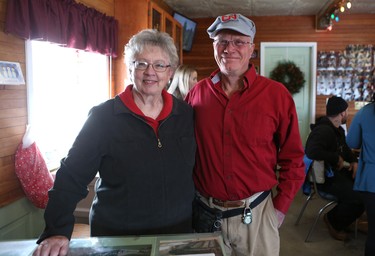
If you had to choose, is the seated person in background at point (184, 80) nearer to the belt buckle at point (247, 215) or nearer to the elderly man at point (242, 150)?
the elderly man at point (242, 150)

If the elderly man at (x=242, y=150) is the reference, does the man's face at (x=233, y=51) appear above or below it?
above

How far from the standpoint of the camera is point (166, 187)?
1300 millimetres

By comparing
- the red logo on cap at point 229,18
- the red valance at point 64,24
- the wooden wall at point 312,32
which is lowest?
the red logo on cap at point 229,18

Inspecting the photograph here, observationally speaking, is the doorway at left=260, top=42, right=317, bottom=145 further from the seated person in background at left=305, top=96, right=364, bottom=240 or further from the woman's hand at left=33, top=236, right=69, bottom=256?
the woman's hand at left=33, top=236, right=69, bottom=256

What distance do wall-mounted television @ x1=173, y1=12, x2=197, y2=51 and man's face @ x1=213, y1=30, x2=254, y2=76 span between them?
4.03 meters

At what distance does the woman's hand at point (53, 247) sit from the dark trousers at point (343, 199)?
269 centimetres

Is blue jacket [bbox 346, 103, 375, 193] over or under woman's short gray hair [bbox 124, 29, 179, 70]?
under

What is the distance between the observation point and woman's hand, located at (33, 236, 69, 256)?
99 centimetres

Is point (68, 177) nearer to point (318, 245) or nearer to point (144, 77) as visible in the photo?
point (144, 77)

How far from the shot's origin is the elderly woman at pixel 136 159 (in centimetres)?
125

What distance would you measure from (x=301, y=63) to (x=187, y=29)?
200cm

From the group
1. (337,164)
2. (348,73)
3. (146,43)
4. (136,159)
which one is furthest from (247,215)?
(348,73)

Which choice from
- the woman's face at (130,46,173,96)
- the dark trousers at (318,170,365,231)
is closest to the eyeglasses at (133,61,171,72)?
the woman's face at (130,46,173,96)

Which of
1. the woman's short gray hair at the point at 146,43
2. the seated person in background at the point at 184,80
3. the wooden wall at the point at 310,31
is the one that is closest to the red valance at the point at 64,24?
the seated person in background at the point at 184,80
